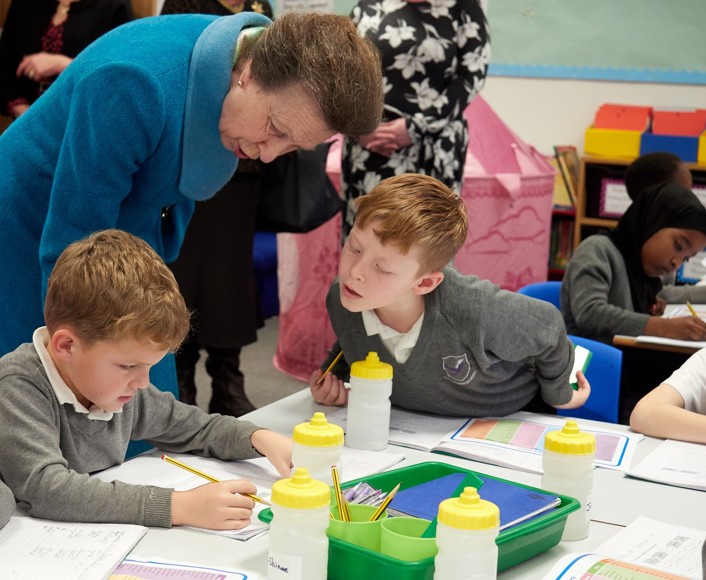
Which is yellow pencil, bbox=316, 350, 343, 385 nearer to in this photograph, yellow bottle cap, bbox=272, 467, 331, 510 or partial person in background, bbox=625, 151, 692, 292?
yellow bottle cap, bbox=272, 467, 331, 510

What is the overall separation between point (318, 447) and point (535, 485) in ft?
1.35

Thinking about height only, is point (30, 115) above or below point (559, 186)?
above

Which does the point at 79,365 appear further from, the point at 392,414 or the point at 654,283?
the point at 654,283

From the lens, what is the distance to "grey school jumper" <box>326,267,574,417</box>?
1833mm

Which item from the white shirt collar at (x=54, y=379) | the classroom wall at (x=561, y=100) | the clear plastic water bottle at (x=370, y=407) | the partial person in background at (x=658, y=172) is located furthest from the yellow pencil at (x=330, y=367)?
the classroom wall at (x=561, y=100)

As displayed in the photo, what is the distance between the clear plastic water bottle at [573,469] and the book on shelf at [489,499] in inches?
1.8

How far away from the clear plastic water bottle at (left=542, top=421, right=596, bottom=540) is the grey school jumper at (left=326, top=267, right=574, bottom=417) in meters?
0.51

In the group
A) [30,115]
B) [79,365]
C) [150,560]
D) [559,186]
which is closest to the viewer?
[150,560]

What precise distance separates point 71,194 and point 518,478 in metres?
0.84

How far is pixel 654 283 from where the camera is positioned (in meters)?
3.17

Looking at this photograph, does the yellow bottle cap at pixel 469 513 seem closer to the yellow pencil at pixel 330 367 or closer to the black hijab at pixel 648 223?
the yellow pencil at pixel 330 367

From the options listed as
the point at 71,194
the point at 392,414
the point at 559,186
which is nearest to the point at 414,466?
the point at 392,414

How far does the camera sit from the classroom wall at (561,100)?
5234mm

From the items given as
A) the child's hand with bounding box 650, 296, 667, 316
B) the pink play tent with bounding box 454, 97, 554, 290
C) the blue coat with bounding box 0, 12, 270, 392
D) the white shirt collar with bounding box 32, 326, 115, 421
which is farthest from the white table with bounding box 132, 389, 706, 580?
the pink play tent with bounding box 454, 97, 554, 290
